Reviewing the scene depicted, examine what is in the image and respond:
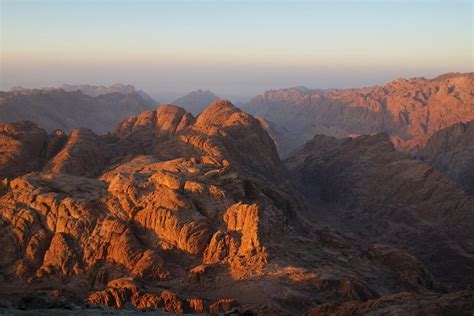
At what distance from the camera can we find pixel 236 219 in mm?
35562

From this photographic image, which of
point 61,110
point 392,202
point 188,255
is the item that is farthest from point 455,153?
point 61,110

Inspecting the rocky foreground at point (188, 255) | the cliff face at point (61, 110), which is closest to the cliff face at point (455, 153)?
the rocky foreground at point (188, 255)

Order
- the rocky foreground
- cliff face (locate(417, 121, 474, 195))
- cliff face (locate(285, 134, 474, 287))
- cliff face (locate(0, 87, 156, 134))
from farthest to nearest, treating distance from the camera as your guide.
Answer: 1. cliff face (locate(0, 87, 156, 134))
2. cliff face (locate(417, 121, 474, 195))
3. cliff face (locate(285, 134, 474, 287))
4. the rocky foreground

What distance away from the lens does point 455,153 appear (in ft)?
331

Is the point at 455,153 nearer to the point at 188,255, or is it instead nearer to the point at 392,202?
the point at 392,202

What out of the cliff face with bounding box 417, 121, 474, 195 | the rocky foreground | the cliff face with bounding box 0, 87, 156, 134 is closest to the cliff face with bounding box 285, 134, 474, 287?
the rocky foreground

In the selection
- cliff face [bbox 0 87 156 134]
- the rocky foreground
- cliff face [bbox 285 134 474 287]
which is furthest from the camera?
cliff face [bbox 0 87 156 134]

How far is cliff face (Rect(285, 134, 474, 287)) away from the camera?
59688 mm

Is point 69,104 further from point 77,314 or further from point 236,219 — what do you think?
point 77,314

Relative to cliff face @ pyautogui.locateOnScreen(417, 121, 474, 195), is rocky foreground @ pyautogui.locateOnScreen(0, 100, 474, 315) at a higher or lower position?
higher

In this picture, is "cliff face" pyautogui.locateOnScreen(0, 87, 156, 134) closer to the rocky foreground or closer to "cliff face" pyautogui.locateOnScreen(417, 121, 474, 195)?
the rocky foreground

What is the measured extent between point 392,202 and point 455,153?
3550cm

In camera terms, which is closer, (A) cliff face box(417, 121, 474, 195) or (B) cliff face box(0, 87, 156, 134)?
(A) cliff face box(417, 121, 474, 195)

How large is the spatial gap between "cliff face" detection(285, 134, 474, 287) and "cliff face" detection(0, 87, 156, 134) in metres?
78.6
